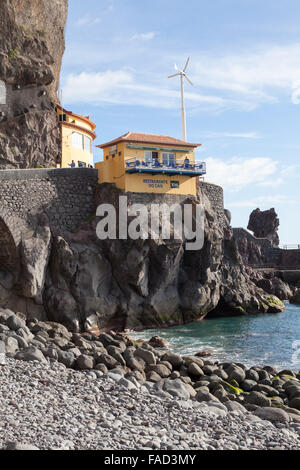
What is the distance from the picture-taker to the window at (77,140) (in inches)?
1856

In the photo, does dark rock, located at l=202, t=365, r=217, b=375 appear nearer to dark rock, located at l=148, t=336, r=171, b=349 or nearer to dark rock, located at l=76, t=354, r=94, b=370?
dark rock, located at l=76, t=354, r=94, b=370

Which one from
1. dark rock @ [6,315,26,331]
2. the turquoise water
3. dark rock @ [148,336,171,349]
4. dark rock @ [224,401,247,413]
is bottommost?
the turquoise water

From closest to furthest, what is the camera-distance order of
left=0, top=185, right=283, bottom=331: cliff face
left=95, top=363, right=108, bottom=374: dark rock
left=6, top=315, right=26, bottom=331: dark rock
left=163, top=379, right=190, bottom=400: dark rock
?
left=163, top=379, right=190, bottom=400: dark rock < left=95, top=363, right=108, bottom=374: dark rock < left=6, top=315, right=26, bottom=331: dark rock < left=0, top=185, right=283, bottom=331: cliff face

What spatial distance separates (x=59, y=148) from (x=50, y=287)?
15661mm

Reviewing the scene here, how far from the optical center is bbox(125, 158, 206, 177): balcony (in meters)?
39.2

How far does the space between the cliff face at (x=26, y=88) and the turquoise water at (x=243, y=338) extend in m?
17.5

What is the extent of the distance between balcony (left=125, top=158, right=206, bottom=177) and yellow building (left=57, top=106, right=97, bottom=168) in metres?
7.92

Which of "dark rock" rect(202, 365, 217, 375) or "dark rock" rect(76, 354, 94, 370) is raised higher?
"dark rock" rect(76, 354, 94, 370)

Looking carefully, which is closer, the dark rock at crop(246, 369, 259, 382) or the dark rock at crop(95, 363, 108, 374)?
the dark rock at crop(95, 363, 108, 374)

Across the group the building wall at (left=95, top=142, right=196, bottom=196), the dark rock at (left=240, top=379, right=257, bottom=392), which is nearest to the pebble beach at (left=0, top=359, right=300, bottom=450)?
the dark rock at (left=240, top=379, right=257, bottom=392)

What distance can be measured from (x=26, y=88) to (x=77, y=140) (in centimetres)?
773

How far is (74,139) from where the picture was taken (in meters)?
47.2

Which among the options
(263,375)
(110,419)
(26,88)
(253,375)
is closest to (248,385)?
(253,375)
